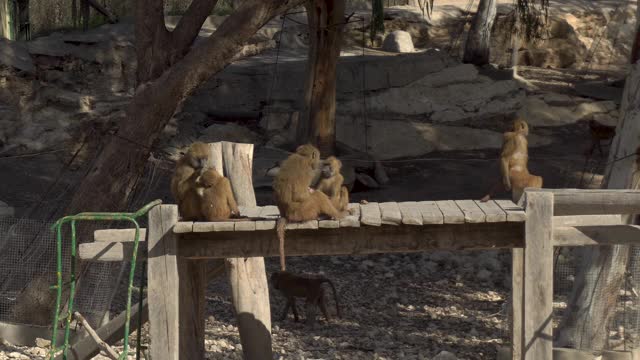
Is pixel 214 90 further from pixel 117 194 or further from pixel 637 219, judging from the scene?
pixel 637 219

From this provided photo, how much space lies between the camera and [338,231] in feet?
22.4

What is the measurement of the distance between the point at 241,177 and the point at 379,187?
797 cm

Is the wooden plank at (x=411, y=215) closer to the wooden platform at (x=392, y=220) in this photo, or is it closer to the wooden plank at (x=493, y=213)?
the wooden platform at (x=392, y=220)

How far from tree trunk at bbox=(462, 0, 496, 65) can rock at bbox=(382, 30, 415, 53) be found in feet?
4.72

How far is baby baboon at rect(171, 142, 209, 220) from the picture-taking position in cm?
698

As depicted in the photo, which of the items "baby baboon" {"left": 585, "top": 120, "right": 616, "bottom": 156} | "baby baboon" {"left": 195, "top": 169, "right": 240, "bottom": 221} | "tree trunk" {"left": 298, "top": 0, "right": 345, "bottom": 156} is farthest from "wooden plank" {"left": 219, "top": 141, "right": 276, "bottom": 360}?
"baby baboon" {"left": 585, "top": 120, "right": 616, "bottom": 156}

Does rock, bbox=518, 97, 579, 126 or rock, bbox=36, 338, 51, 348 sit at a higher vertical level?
rock, bbox=518, 97, 579, 126

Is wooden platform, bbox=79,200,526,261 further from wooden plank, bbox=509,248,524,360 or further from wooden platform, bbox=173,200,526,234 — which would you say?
wooden plank, bbox=509,248,524,360

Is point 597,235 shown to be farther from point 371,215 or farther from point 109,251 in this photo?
point 109,251

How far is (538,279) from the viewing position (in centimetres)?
672

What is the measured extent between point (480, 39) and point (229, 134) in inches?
321

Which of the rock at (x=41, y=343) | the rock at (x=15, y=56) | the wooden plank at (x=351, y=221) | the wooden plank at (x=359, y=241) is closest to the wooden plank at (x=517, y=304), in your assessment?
the wooden plank at (x=359, y=241)

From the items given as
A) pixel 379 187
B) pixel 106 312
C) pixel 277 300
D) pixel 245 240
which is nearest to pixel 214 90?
pixel 379 187

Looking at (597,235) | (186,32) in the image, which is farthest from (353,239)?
(186,32)
